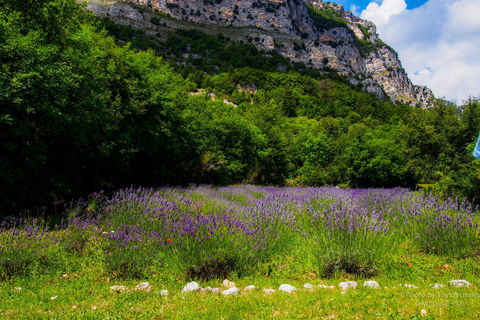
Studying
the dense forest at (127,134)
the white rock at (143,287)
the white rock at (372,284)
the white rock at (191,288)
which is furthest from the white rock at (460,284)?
the dense forest at (127,134)

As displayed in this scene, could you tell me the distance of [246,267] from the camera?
14.9 feet

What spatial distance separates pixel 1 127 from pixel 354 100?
99.5m

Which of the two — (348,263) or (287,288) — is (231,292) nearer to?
(287,288)

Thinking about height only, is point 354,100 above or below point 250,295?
above

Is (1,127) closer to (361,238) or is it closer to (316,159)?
(361,238)

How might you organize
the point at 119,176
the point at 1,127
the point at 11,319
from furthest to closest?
the point at 119,176, the point at 1,127, the point at 11,319

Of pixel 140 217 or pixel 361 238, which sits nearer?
pixel 361 238

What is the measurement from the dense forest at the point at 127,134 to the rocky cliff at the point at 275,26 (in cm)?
10993

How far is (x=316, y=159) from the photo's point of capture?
42688 mm

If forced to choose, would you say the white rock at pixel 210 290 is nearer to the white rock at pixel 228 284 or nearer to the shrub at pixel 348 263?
the white rock at pixel 228 284

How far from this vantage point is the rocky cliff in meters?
130

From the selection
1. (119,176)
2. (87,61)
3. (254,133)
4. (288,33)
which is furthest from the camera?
(288,33)

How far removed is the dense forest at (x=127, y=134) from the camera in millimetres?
7898

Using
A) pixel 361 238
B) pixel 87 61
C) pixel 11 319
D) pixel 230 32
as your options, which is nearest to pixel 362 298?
pixel 361 238
